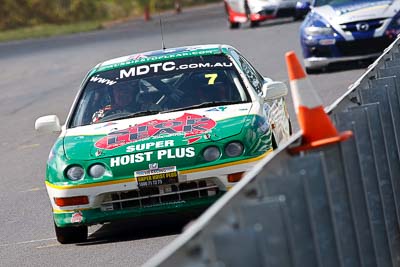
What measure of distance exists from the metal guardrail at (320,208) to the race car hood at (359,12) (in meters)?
12.7

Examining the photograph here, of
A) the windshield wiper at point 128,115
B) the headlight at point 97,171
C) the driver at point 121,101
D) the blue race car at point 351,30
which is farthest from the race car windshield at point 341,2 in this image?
the headlight at point 97,171

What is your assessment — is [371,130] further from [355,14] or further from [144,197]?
[355,14]

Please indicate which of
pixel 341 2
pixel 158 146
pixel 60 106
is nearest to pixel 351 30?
pixel 341 2

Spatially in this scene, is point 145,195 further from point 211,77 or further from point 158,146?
point 211,77

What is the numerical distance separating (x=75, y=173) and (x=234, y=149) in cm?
117

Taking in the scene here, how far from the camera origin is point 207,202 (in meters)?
9.53

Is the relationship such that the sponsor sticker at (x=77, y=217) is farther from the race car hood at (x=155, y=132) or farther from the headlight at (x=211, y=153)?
the headlight at (x=211, y=153)

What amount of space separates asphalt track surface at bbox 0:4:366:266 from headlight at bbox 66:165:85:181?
0.54 m

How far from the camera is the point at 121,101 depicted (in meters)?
10.8

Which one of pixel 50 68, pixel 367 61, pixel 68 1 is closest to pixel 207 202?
pixel 367 61

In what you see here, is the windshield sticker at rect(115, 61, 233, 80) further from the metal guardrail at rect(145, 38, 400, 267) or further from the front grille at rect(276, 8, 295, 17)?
the front grille at rect(276, 8, 295, 17)

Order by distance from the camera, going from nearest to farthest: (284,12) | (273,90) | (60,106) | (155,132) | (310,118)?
(310,118) → (155,132) → (273,90) → (60,106) → (284,12)

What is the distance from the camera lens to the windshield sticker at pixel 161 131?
969cm

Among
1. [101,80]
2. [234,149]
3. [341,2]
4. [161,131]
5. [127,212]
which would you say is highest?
[341,2]
